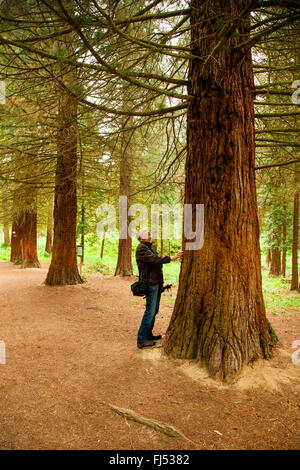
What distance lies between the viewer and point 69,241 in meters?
9.78

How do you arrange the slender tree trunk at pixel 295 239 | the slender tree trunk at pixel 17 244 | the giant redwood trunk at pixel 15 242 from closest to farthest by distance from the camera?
the slender tree trunk at pixel 295 239, the slender tree trunk at pixel 17 244, the giant redwood trunk at pixel 15 242

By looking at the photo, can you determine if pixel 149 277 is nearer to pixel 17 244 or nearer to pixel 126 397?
pixel 126 397

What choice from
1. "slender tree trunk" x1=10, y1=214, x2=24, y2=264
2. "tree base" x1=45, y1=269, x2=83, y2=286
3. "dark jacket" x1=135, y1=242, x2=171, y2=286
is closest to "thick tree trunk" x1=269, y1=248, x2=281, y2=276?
"tree base" x1=45, y1=269, x2=83, y2=286

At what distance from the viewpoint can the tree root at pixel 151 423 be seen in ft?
9.29

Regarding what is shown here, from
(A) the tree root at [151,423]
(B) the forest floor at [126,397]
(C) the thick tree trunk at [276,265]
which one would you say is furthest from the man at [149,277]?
(C) the thick tree trunk at [276,265]

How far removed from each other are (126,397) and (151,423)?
0.56 meters

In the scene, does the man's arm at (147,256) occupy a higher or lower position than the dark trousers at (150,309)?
higher

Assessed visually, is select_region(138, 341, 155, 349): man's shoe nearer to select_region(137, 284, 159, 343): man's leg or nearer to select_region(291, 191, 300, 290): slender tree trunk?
select_region(137, 284, 159, 343): man's leg

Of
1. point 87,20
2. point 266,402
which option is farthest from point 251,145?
point 266,402

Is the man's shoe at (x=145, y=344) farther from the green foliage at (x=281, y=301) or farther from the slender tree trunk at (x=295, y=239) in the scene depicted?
the slender tree trunk at (x=295, y=239)

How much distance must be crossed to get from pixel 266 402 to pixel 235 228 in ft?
6.68

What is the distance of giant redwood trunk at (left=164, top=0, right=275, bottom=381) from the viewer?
12.6 feet

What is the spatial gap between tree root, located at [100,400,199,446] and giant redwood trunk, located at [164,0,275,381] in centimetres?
103

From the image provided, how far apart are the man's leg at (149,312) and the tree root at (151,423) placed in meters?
1.51
